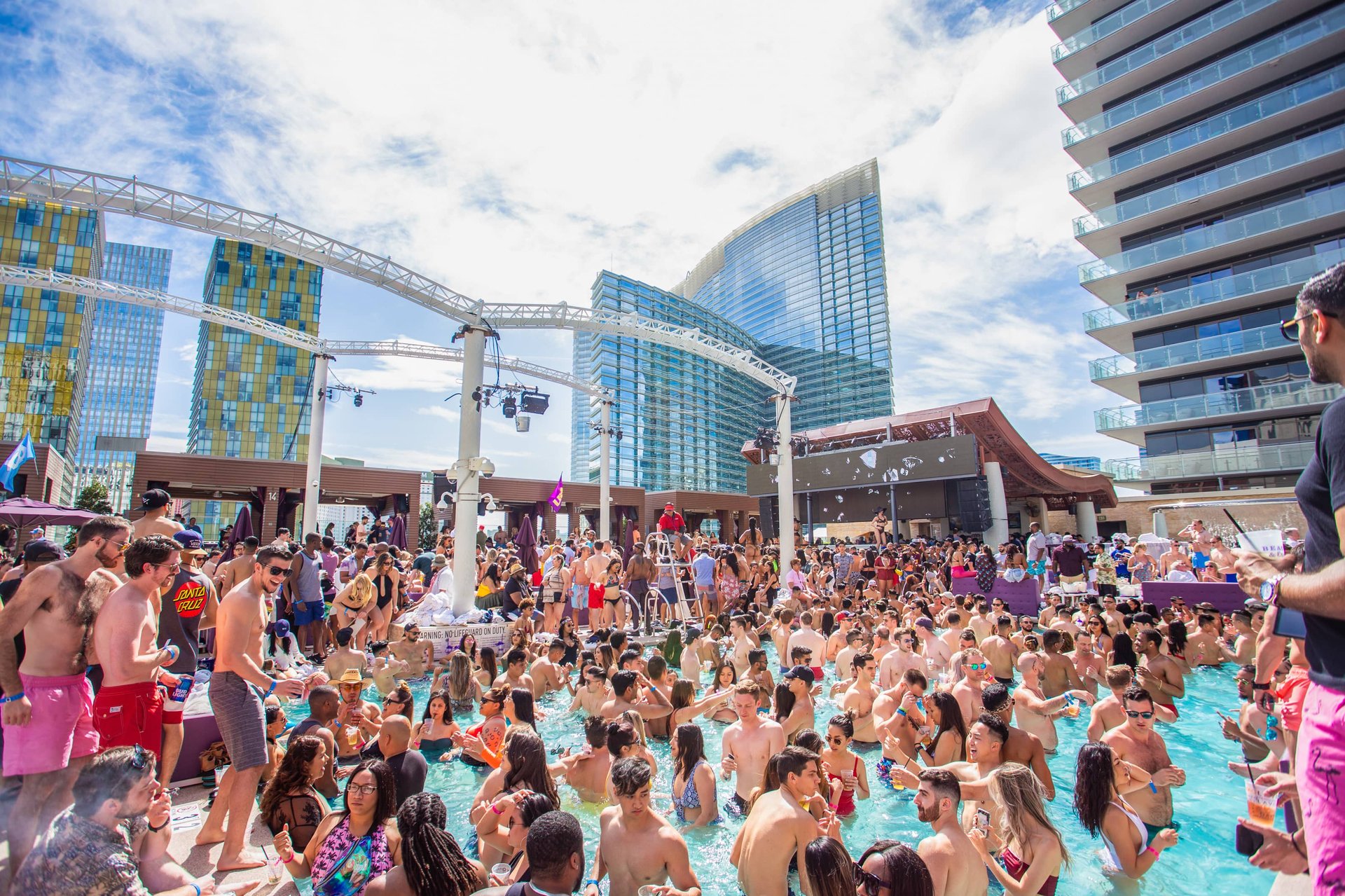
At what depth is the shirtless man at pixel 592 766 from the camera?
5262mm

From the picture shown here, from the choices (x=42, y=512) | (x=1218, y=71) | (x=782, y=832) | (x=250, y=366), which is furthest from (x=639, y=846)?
(x=250, y=366)

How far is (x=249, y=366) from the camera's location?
296 ft

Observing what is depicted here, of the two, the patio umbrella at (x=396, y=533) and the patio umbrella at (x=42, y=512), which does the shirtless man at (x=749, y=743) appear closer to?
the patio umbrella at (x=42, y=512)

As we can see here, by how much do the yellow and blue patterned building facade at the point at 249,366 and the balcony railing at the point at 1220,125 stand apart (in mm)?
93161

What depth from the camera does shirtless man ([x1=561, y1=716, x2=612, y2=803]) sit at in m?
5.26

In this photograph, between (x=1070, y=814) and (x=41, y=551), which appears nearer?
(x=41, y=551)

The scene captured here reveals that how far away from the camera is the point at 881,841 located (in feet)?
10.4

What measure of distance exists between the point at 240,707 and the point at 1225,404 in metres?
35.6

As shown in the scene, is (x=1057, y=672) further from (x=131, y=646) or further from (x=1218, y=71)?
(x=1218, y=71)

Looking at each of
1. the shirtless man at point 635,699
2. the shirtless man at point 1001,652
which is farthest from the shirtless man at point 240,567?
the shirtless man at point 1001,652

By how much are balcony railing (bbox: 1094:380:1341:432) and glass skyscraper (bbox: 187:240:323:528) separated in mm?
93792

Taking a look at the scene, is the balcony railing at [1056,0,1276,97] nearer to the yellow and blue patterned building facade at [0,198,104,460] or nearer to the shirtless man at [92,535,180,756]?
the shirtless man at [92,535,180,756]

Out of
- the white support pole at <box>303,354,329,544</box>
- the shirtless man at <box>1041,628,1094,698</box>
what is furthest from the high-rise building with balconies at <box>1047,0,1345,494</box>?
the white support pole at <box>303,354,329,544</box>

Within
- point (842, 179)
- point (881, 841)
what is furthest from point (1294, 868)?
point (842, 179)
